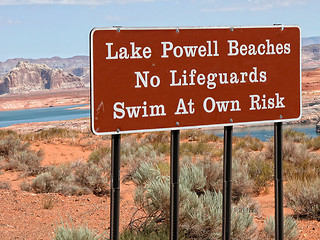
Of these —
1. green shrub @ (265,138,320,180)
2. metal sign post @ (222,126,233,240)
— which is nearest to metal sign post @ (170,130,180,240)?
metal sign post @ (222,126,233,240)

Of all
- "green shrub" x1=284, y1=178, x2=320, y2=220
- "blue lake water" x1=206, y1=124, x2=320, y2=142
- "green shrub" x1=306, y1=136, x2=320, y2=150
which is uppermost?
"blue lake water" x1=206, y1=124, x2=320, y2=142

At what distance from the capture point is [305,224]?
754cm

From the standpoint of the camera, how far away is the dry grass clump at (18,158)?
1425 centimetres

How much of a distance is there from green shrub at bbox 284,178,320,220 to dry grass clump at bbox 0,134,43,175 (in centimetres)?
776

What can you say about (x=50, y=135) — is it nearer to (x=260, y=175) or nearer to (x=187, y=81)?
(x=260, y=175)

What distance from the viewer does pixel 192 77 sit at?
448 centimetres

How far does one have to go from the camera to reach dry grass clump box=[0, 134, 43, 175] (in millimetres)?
14250

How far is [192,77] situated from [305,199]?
4576 mm

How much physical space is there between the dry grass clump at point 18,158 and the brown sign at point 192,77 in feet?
32.0

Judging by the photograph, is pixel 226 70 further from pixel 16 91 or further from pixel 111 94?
pixel 16 91

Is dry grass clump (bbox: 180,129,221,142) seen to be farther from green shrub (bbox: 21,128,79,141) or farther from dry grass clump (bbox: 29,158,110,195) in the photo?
dry grass clump (bbox: 29,158,110,195)

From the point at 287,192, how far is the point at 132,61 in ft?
18.0

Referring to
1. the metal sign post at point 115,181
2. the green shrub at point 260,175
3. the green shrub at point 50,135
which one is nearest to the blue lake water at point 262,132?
the green shrub at point 50,135

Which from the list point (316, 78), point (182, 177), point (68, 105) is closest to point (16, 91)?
point (68, 105)
